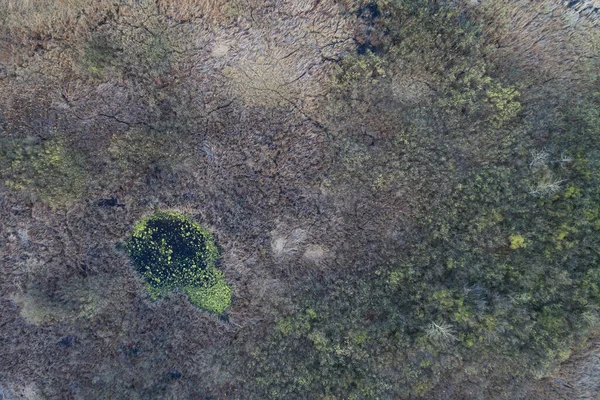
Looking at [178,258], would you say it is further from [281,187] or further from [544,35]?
[544,35]

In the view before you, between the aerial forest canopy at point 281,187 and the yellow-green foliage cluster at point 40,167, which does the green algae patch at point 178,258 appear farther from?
the yellow-green foliage cluster at point 40,167

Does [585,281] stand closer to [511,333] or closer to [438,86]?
[511,333]

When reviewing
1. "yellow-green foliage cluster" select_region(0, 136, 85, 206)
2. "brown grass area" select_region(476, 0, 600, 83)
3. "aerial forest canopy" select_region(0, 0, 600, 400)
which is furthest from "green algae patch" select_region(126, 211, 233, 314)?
"brown grass area" select_region(476, 0, 600, 83)

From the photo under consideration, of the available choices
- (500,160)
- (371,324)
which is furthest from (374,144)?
(371,324)

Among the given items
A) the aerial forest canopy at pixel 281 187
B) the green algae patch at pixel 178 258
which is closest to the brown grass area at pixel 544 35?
the aerial forest canopy at pixel 281 187

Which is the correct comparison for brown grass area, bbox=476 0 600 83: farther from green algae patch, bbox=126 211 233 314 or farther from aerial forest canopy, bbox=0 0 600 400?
green algae patch, bbox=126 211 233 314

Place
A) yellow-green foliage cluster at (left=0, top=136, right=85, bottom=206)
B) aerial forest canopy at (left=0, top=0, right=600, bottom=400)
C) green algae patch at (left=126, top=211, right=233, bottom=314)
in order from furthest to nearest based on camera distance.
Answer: green algae patch at (left=126, top=211, right=233, bottom=314) → yellow-green foliage cluster at (left=0, top=136, right=85, bottom=206) → aerial forest canopy at (left=0, top=0, right=600, bottom=400)
